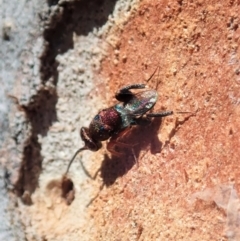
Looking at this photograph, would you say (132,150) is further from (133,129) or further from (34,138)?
(34,138)

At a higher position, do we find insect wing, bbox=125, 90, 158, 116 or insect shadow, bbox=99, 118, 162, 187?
insect wing, bbox=125, 90, 158, 116

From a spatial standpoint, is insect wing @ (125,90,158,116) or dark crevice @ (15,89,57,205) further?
dark crevice @ (15,89,57,205)

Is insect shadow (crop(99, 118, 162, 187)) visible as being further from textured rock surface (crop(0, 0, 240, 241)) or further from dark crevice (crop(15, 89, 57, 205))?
dark crevice (crop(15, 89, 57, 205))

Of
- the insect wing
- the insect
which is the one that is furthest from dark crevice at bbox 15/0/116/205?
the insect wing

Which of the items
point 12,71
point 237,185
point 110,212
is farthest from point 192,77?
point 12,71

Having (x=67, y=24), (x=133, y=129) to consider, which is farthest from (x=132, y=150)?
(x=67, y=24)

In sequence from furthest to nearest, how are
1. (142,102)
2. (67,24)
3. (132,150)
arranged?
(67,24)
(142,102)
(132,150)
